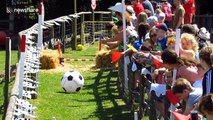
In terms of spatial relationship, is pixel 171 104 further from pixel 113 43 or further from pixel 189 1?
pixel 189 1

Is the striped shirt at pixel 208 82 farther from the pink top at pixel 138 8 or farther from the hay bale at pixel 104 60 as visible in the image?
the hay bale at pixel 104 60

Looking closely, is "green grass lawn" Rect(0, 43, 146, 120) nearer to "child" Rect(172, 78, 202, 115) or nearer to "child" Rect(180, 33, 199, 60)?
"child" Rect(180, 33, 199, 60)

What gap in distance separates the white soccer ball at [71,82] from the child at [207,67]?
648 cm

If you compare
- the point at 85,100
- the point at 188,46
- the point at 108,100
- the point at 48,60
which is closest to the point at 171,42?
the point at 188,46

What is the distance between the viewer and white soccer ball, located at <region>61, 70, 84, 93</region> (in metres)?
12.6

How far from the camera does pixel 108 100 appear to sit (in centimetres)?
1203

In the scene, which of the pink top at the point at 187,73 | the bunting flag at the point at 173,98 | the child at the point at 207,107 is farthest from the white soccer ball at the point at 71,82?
the child at the point at 207,107

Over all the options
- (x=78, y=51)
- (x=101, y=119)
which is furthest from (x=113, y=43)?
(x=78, y=51)

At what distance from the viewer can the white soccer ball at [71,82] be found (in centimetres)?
1259

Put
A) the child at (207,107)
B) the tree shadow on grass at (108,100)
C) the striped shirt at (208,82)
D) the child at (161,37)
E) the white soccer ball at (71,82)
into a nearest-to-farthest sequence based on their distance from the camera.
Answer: the child at (207,107) → the striped shirt at (208,82) → the child at (161,37) → the tree shadow on grass at (108,100) → the white soccer ball at (71,82)

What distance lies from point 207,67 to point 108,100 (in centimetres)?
584

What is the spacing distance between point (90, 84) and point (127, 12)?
2.89 meters

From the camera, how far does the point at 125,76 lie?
11.4 m

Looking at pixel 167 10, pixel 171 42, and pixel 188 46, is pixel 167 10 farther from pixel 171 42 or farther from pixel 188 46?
pixel 188 46
